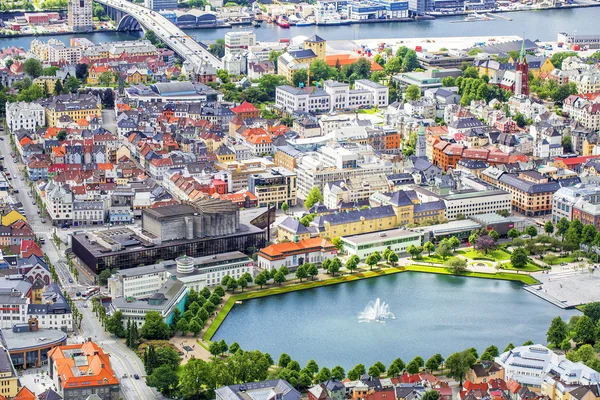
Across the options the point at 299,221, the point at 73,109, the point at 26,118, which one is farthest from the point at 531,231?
the point at 26,118

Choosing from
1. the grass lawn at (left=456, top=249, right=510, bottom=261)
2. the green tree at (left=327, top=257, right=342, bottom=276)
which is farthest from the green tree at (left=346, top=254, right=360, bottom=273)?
the grass lawn at (left=456, top=249, right=510, bottom=261)

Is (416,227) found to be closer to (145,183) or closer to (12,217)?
(145,183)

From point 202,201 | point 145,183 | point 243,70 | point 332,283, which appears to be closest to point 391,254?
point 332,283

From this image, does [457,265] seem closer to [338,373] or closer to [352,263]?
[352,263]

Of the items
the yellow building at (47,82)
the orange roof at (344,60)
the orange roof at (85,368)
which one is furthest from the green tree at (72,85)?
the orange roof at (85,368)

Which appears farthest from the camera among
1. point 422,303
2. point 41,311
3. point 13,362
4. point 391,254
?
point 391,254

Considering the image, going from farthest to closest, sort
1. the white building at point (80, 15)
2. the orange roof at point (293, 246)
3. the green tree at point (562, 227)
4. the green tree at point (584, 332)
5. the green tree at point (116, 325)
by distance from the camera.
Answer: the white building at point (80, 15) → the green tree at point (562, 227) → the orange roof at point (293, 246) → the green tree at point (116, 325) → the green tree at point (584, 332)

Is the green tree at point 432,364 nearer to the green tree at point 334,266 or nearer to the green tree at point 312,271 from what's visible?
the green tree at point 312,271
